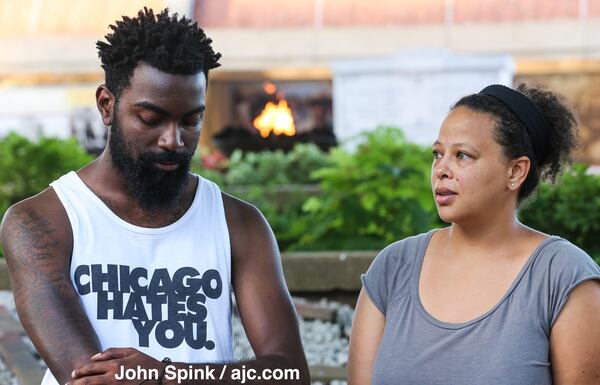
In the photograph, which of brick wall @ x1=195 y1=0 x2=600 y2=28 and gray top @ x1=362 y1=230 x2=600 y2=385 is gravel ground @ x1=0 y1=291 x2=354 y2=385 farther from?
brick wall @ x1=195 y1=0 x2=600 y2=28

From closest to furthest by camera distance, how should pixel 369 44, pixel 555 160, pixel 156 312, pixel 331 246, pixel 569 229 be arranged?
pixel 156 312
pixel 555 160
pixel 569 229
pixel 331 246
pixel 369 44

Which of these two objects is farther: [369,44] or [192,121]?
[369,44]

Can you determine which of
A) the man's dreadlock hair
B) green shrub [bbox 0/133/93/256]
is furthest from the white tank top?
green shrub [bbox 0/133/93/256]

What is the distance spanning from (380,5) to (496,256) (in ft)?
69.3

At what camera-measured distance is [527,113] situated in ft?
10.4

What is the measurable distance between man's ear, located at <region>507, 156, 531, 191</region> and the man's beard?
0.89 metres

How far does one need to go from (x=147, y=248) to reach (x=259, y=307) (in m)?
0.35

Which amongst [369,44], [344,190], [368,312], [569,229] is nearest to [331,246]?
[344,190]

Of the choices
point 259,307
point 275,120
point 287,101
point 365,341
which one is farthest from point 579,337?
point 287,101

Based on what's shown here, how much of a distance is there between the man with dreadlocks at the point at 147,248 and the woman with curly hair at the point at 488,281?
Result: 0.30m

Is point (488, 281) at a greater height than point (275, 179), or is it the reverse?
point (488, 281)

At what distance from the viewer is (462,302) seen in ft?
10.4

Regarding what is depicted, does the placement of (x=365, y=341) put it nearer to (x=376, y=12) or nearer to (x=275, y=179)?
(x=275, y=179)

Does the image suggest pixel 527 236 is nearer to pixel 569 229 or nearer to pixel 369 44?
pixel 569 229
